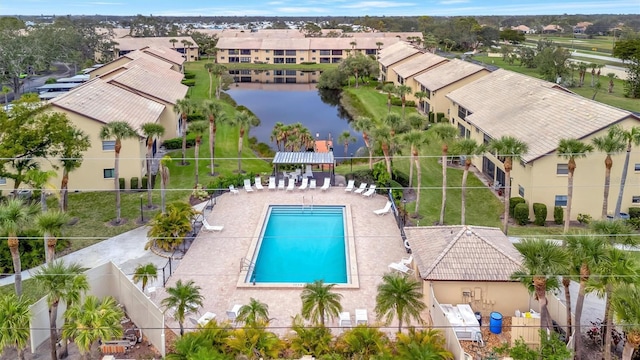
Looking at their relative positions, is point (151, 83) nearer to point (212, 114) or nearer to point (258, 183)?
point (212, 114)

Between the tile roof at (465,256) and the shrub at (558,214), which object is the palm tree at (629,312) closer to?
the tile roof at (465,256)

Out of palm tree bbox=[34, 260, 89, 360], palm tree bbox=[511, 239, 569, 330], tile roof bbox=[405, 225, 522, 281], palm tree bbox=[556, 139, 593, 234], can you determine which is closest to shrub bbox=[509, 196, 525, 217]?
palm tree bbox=[556, 139, 593, 234]

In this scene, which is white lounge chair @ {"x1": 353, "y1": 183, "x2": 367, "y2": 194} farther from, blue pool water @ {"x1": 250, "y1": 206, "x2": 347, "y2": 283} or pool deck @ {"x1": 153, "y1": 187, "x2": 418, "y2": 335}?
blue pool water @ {"x1": 250, "y1": 206, "x2": 347, "y2": 283}

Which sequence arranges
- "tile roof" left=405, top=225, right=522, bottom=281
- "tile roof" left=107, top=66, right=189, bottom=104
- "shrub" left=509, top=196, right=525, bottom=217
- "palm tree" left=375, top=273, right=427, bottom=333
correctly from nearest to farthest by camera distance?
"palm tree" left=375, top=273, right=427, bottom=333, "tile roof" left=405, top=225, right=522, bottom=281, "shrub" left=509, top=196, right=525, bottom=217, "tile roof" left=107, top=66, right=189, bottom=104

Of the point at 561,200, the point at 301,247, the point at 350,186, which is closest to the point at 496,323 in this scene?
the point at 301,247

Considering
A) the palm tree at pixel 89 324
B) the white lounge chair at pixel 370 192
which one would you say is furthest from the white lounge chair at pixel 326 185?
the palm tree at pixel 89 324

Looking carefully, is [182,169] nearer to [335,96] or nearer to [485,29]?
[335,96]
